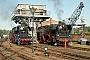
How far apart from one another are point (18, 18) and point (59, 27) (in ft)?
158

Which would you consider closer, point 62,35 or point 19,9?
point 62,35

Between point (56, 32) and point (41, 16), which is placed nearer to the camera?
point (56, 32)

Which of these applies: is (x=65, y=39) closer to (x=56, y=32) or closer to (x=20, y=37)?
(x=56, y=32)

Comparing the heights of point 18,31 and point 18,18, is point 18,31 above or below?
below

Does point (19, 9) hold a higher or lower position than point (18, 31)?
higher

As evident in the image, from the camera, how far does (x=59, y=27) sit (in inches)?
1332

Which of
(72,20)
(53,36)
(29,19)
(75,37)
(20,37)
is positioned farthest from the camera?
(72,20)

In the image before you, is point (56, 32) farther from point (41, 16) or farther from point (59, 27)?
point (41, 16)

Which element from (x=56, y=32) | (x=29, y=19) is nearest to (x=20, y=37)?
(x=56, y=32)

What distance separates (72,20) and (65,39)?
61.6 metres

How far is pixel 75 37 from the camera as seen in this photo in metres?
55.2

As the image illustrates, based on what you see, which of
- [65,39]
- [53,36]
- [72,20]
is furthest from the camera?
[72,20]

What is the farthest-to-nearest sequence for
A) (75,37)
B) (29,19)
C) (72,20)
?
(72,20)
(29,19)
(75,37)

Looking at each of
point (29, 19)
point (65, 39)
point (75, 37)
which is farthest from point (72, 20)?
point (65, 39)
